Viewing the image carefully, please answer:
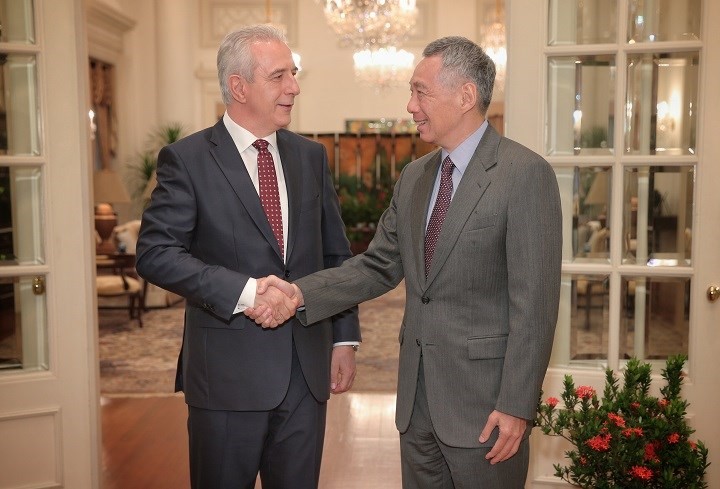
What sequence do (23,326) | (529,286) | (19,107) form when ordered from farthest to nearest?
(23,326) < (19,107) < (529,286)

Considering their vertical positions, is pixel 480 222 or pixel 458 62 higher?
pixel 458 62

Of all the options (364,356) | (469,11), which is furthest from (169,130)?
(364,356)

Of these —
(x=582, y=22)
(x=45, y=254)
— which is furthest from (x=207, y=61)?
(x=582, y=22)

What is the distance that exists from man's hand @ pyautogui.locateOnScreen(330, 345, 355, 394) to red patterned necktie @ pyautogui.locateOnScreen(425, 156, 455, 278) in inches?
24.3

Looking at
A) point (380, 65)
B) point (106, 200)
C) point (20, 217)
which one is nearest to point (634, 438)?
point (20, 217)

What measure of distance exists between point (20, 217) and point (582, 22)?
92.5 inches

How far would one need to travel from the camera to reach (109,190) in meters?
8.28

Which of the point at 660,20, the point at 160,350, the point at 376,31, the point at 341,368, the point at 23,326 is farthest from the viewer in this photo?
the point at 376,31

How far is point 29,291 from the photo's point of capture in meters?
3.30

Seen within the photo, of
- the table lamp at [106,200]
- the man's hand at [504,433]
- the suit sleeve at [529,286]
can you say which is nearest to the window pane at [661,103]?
the suit sleeve at [529,286]

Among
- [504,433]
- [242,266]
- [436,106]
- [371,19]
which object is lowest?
[504,433]

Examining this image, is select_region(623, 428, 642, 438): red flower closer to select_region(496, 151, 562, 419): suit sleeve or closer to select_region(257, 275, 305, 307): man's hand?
select_region(496, 151, 562, 419): suit sleeve

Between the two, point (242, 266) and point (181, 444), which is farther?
point (181, 444)

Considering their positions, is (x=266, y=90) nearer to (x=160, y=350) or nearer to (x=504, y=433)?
(x=504, y=433)
